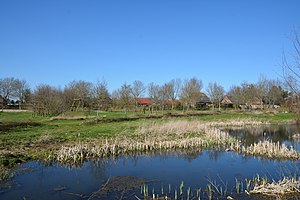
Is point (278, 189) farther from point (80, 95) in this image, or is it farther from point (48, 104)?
point (80, 95)

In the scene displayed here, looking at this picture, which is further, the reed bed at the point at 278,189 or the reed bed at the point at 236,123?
the reed bed at the point at 236,123

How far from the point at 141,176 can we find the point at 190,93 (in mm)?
54602

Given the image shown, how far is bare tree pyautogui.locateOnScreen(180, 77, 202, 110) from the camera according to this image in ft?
211

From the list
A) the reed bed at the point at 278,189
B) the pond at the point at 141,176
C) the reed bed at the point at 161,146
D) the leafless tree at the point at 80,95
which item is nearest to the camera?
the reed bed at the point at 278,189

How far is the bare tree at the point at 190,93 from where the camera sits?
211 feet

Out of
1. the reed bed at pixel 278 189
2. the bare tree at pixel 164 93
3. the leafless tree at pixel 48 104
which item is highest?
the bare tree at pixel 164 93

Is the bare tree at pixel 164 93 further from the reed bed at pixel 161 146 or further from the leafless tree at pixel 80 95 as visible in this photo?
the reed bed at pixel 161 146

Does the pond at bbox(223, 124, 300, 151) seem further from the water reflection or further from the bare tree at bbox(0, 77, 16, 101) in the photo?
the bare tree at bbox(0, 77, 16, 101)

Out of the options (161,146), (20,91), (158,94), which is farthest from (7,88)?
(161,146)

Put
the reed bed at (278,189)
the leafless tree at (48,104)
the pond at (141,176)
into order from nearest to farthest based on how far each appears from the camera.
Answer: the reed bed at (278,189), the pond at (141,176), the leafless tree at (48,104)

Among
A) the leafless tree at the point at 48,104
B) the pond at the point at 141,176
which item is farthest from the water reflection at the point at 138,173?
the leafless tree at the point at 48,104

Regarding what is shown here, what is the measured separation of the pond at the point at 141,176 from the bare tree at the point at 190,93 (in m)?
49.3

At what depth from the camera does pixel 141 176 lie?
35.9 feet

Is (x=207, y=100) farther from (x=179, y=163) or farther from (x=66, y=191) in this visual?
(x=66, y=191)
